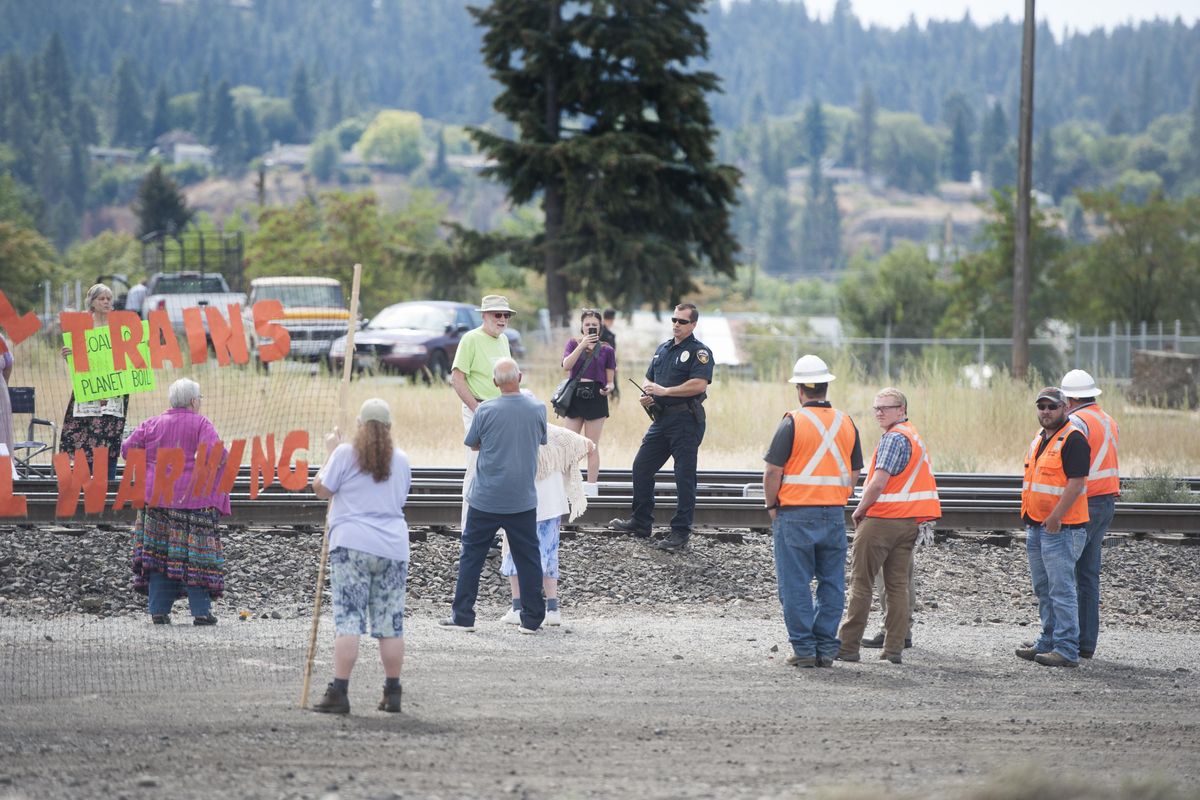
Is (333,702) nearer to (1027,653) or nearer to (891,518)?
(891,518)

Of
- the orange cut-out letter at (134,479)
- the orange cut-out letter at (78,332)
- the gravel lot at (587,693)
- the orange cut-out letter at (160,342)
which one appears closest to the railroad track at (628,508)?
the gravel lot at (587,693)

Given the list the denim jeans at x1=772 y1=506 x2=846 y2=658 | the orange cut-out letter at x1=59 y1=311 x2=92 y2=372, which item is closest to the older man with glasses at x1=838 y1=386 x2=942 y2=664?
the denim jeans at x1=772 y1=506 x2=846 y2=658

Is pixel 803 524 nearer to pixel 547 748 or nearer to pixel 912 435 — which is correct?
pixel 912 435

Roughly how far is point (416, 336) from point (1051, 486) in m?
19.8

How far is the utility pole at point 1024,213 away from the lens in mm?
23672

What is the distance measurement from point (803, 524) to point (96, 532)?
5999 millimetres

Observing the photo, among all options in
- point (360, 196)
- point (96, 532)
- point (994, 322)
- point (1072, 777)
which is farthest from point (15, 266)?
point (1072, 777)

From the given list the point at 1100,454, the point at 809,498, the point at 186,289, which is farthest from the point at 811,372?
the point at 186,289

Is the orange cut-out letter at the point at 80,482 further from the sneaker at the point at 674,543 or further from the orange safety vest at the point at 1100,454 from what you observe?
the orange safety vest at the point at 1100,454

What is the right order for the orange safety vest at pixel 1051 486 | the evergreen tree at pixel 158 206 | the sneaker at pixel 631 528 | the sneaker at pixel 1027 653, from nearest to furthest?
the orange safety vest at pixel 1051 486, the sneaker at pixel 1027 653, the sneaker at pixel 631 528, the evergreen tree at pixel 158 206

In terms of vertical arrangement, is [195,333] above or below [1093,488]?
above

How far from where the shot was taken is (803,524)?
8922mm

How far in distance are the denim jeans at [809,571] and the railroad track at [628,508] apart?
3715mm

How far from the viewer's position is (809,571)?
904cm
